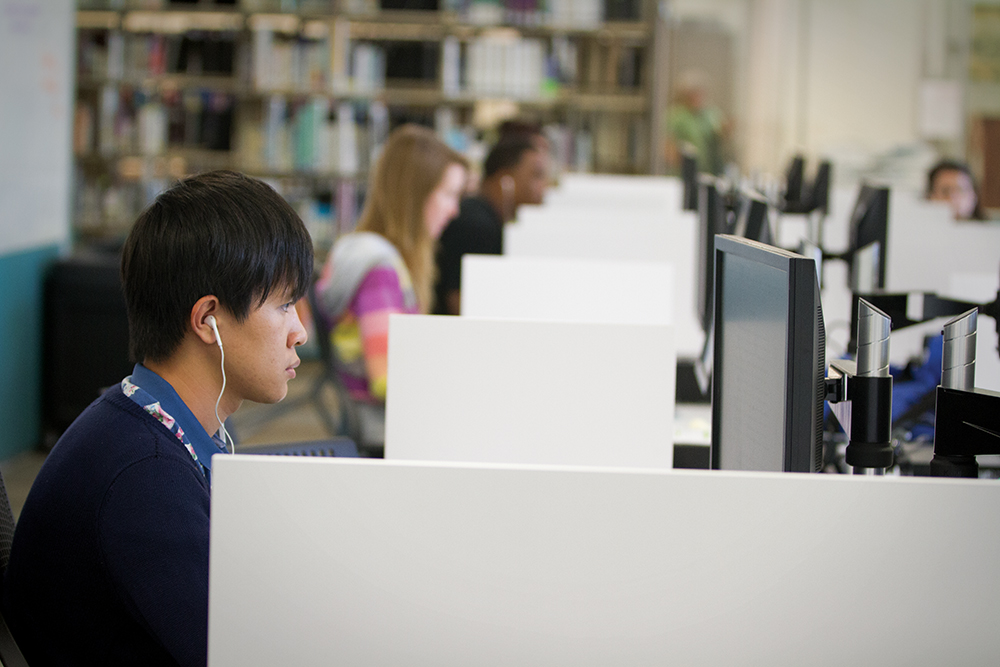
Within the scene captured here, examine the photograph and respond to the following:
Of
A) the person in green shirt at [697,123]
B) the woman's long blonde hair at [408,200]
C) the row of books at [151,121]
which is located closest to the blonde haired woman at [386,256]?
the woman's long blonde hair at [408,200]

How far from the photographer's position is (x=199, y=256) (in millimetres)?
1094

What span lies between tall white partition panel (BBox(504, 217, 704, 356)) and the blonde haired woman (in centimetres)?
30

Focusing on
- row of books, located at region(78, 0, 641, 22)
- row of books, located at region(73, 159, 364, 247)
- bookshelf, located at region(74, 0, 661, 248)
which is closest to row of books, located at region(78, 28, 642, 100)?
bookshelf, located at region(74, 0, 661, 248)

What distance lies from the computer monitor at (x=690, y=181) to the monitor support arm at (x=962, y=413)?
2672 mm

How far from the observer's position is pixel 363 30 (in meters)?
6.13

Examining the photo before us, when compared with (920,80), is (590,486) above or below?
below

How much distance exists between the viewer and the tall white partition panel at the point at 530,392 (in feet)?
4.90

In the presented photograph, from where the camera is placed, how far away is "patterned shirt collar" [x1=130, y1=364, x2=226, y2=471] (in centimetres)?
110

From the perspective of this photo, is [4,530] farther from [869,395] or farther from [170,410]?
[869,395]

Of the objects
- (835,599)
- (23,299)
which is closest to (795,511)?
(835,599)

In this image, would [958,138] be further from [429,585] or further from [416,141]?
[429,585]

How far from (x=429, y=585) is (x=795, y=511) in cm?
26

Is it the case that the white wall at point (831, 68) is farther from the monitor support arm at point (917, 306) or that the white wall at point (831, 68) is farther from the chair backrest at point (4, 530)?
the chair backrest at point (4, 530)

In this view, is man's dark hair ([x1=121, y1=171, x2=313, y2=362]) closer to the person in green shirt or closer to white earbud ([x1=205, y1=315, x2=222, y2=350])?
white earbud ([x1=205, y1=315, x2=222, y2=350])
